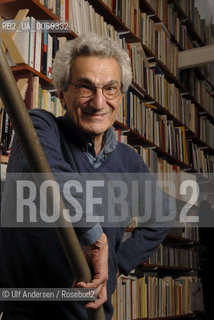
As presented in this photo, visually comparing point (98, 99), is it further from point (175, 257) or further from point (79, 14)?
point (175, 257)

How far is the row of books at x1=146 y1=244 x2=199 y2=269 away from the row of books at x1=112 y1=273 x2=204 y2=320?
129mm

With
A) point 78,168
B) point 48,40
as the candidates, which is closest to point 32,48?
point 48,40

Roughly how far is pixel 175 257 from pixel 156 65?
1.75 meters

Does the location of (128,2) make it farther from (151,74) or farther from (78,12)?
(78,12)

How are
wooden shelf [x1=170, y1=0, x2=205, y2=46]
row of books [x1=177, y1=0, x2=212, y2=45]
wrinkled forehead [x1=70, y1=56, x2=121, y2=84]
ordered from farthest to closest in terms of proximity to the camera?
row of books [x1=177, y1=0, x2=212, y2=45] → wooden shelf [x1=170, y1=0, x2=205, y2=46] → wrinkled forehead [x1=70, y1=56, x2=121, y2=84]

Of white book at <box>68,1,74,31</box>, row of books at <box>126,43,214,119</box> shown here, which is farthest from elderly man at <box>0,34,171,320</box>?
row of books at <box>126,43,214,119</box>

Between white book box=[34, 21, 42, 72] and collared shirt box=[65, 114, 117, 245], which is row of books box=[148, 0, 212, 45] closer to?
white book box=[34, 21, 42, 72]

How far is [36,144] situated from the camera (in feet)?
1.69

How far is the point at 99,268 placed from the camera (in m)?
0.77

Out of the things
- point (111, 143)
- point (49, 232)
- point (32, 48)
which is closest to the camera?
point (49, 232)

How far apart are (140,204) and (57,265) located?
352 millimetres

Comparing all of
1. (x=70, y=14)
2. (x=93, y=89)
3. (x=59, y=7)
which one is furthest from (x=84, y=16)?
(x=93, y=89)

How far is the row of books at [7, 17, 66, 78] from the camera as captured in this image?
6.28ft

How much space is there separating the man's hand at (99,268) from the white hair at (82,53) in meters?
0.46
